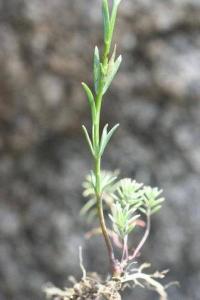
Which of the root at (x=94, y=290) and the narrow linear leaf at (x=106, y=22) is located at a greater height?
the narrow linear leaf at (x=106, y=22)

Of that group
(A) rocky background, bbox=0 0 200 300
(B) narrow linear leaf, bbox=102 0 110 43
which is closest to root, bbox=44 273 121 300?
(B) narrow linear leaf, bbox=102 0 110 43

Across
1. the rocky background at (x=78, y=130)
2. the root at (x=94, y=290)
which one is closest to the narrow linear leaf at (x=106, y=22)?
the root at (x=94, y=290)

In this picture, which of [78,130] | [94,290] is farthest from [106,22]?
[78,130]

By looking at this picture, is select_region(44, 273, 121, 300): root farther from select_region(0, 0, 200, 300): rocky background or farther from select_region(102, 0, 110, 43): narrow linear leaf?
select_region(0, 0, 200, 300): rocky background

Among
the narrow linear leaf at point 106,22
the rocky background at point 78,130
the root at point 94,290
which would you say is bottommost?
the root at point 94,290

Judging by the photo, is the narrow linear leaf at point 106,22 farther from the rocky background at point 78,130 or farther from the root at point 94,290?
the rocky background at point 78,130

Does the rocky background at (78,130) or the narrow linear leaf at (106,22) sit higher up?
the rocky background at (78,130)

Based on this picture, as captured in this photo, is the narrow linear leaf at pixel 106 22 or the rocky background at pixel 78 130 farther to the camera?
the rocky background at pixel 78 130

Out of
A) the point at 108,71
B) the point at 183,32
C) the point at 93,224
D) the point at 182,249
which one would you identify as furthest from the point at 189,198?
the point at 108,71

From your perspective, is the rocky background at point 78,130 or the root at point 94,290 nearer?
the root at point 94,290
